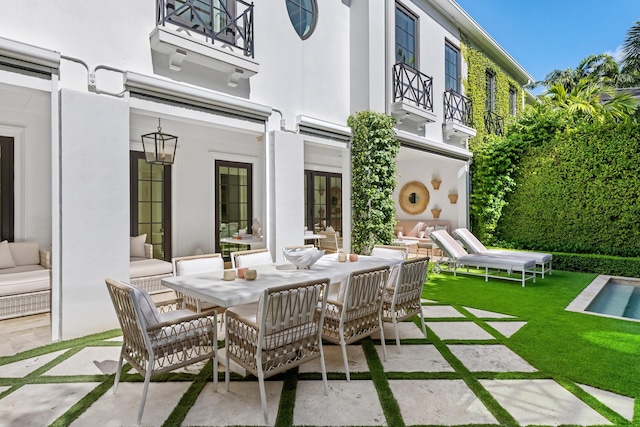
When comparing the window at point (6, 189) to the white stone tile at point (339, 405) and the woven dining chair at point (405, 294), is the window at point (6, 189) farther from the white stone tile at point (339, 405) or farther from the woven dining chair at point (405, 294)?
the woven dining chair at point (405, 294)

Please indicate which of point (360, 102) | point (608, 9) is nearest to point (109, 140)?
point (360, 102)

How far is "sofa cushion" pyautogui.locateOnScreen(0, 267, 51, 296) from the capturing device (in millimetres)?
4629

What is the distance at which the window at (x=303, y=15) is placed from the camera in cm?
643

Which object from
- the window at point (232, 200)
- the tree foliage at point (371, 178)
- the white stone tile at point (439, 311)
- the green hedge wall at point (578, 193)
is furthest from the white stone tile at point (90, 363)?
the green hedge wall at point (578, 193)

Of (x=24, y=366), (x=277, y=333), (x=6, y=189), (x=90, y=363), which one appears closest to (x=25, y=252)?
(x=6, y=189)

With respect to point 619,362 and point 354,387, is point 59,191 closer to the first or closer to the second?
point 354,387

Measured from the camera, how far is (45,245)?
6336 millimetres

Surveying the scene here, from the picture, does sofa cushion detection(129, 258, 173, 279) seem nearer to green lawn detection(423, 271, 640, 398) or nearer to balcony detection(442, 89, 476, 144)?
green lawn detection(423, 271, 640, 398)

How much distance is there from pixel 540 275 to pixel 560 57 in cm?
3005

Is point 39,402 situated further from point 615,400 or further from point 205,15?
point 205,15

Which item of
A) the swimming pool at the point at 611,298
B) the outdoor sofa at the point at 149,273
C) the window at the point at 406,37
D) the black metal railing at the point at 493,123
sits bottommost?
the swimming pool at the point at 611,298

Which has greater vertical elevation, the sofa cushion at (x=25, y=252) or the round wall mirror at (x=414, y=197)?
the round wall mirror at (x=414, y=197)

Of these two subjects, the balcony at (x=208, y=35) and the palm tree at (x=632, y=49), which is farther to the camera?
the palm tree at (x=632, y=49)

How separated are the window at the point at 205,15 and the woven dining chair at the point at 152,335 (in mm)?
3754
